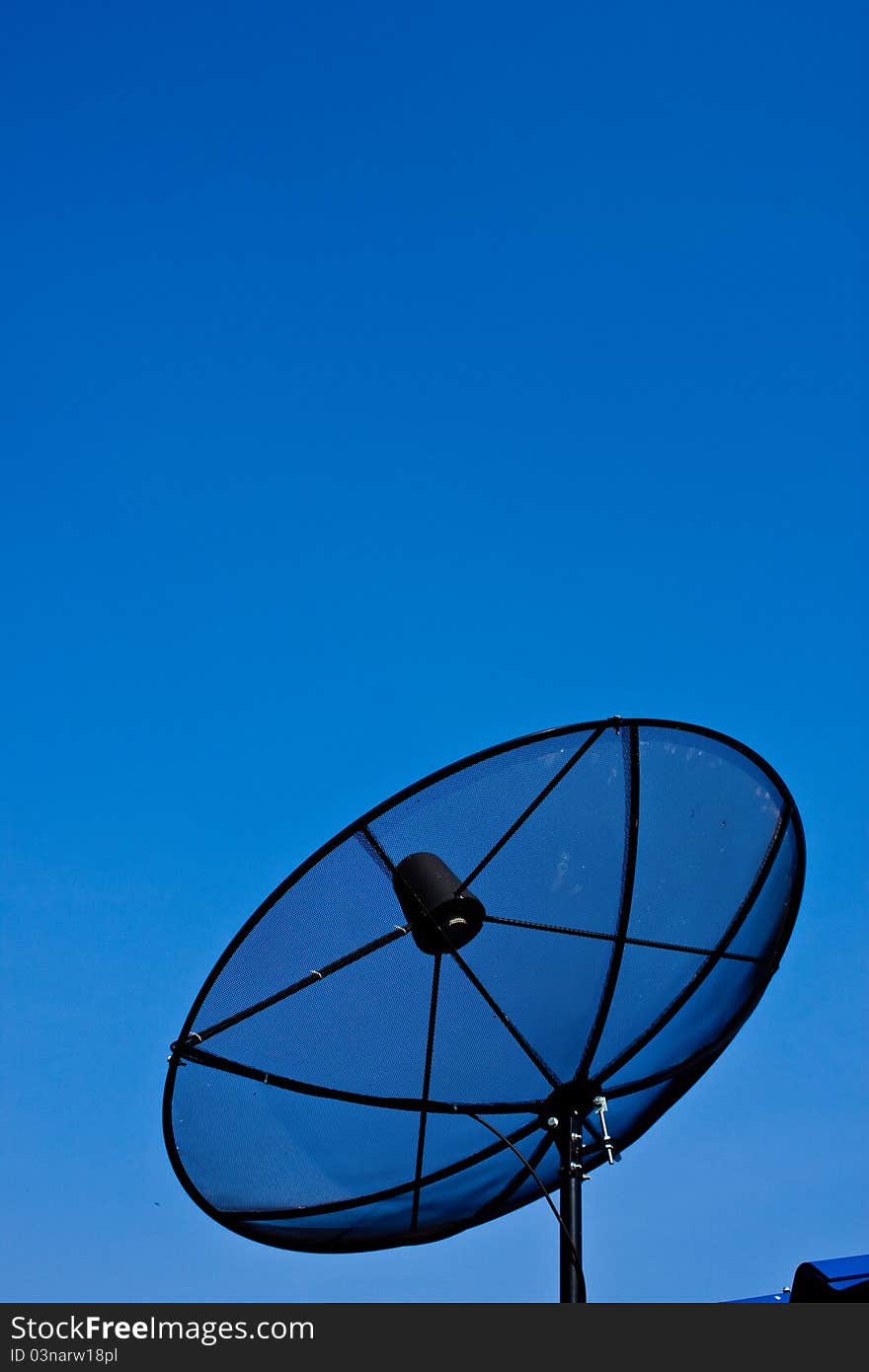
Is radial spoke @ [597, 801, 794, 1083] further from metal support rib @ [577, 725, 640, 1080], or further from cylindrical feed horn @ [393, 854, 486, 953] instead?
cylindrical feed horn @ [393, 854, 486, 953]

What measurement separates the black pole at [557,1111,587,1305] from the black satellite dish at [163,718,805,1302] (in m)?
0.02

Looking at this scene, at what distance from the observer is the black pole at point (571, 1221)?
5641 mm

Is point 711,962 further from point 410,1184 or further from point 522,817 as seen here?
point 410,1184

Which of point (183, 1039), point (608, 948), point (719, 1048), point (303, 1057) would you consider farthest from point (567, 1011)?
point (183, 1039)

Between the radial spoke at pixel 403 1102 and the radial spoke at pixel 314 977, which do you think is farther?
the radial spoke at pixel 403 1102

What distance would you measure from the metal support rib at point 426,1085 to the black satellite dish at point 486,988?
1cm

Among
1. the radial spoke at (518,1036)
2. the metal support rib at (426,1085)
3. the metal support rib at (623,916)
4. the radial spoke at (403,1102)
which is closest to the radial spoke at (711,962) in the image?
the metal support rib at (623,916)

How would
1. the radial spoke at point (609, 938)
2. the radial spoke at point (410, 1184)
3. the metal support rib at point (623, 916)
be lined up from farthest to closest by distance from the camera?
the radial spoke at point (410, 1184)
the radial spoke at point (609, 938)
the metal support rib at point (623, 916)

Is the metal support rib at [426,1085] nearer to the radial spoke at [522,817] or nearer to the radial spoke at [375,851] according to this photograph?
the radial spoke at [522,817]

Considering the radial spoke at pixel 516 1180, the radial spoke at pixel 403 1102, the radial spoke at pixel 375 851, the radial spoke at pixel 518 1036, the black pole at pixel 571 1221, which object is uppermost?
the radial spoke at pixel 375 851

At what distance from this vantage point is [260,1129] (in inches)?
260

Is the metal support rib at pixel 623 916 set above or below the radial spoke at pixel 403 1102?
above

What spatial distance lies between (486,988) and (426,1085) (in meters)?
0.71
